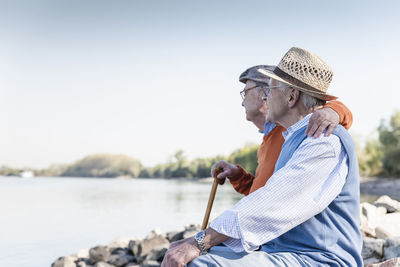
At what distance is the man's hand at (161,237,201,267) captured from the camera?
160 cm

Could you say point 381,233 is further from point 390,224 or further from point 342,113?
point 342,113

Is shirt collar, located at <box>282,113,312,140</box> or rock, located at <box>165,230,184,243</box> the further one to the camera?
rock, located at <box>165,230,184,243</box>

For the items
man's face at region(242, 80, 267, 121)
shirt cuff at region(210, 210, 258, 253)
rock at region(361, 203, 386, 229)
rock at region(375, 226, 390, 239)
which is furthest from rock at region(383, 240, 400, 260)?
shirt cuff at region(210, 210, 258, 253)

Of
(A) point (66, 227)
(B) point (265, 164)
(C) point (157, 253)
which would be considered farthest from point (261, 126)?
(A) point (66, 227)

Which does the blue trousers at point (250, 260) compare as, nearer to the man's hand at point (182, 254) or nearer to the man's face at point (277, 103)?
the man's hand at point (182, 254)

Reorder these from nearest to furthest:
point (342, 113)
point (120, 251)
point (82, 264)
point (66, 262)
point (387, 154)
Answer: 1. point (342, 113)
2. point (82, 264)
3. point (66, 262)
4. point (120, 251)
5. point (387, 154)

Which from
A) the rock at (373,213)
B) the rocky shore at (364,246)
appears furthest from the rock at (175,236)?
the rock at (373,213)

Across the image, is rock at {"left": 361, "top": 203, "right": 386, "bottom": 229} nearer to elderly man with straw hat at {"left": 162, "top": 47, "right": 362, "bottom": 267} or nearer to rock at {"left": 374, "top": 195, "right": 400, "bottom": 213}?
rock at {"left": 374, "top": 195, "right": 400, "bottom": 213}

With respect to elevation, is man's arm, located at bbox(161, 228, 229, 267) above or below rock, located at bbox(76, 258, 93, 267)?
above

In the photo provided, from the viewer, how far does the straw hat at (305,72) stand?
1839 mm

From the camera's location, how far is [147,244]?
6531 mm

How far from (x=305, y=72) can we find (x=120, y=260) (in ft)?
17.3

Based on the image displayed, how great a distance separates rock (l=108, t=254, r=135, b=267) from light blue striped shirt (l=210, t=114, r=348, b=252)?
511cm


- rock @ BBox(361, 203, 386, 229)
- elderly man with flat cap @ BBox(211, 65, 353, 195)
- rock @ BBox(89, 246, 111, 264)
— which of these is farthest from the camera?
rock @ BBox(89, 246, 111, 264)
